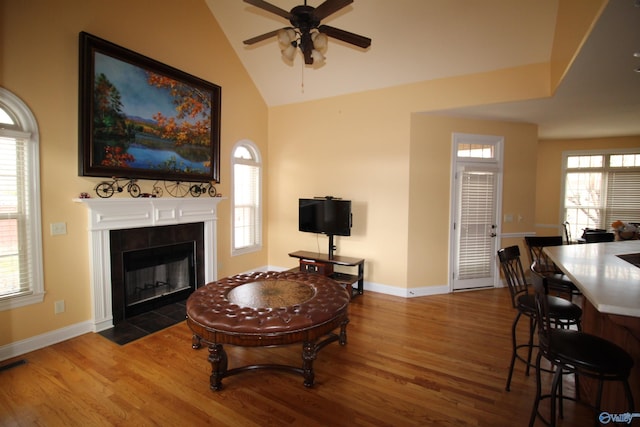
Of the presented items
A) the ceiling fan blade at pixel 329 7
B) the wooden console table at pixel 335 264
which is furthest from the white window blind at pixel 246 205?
the ceiling fan blade at pixel 329 7

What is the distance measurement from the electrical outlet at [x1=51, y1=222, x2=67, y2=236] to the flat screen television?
2994mm

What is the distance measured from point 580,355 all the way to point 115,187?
430 cm

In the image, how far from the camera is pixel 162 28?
3.83 metres

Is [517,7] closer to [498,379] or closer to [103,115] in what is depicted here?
[498,379]

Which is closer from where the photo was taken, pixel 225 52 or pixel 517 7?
pixel 517 7

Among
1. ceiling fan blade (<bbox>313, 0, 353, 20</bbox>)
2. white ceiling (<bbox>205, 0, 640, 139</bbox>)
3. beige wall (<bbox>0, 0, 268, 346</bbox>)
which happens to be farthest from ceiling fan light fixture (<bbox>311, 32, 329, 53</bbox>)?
beige wall (<bbox>0, 0, 268, 346</bbox>)

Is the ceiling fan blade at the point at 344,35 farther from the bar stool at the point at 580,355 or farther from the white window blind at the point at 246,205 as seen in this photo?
the white window blind at the point at 246,205

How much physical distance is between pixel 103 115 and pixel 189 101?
1162 mm

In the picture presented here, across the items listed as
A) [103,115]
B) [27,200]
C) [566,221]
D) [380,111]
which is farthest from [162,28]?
[566,221]

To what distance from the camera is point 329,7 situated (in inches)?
89.2

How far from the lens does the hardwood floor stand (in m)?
2.12

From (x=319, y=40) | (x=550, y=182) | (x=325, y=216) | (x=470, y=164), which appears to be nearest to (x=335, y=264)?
(x=325, y=216)

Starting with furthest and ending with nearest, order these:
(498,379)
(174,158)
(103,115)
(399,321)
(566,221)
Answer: (566,221) → (174,158) → (399,321) → (103,115) → (498,379)

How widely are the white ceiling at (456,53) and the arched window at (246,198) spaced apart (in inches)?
49.7
